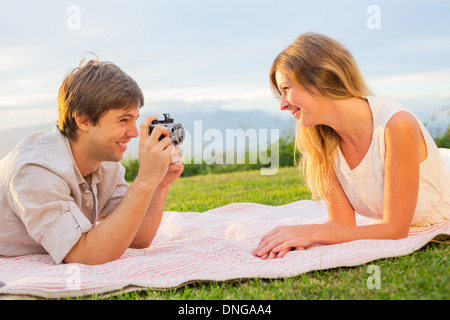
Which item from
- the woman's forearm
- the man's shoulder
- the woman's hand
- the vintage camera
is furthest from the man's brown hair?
the woman's forearm

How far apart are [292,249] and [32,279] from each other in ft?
4.60

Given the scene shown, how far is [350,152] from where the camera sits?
333cm

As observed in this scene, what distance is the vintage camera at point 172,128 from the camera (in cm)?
287

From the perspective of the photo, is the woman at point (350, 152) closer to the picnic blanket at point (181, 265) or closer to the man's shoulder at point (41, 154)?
the picnic blanket at point (181, 265)

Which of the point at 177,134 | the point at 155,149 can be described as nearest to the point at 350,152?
the point at 177,134

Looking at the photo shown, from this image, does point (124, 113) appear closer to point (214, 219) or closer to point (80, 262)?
point (80, 262)

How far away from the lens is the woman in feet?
9.43

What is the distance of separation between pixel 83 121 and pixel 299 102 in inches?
50.6

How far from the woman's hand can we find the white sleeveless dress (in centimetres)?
53

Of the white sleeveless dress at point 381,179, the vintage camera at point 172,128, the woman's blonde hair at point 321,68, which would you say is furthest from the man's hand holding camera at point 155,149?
the white sleeveless dress at point 381,179

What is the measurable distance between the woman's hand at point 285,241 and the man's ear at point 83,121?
1.23 metres

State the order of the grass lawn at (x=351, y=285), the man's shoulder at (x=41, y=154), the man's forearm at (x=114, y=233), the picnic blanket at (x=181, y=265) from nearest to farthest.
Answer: the grass lawn at (x=351, y=285)
the picnic blanket at (x=181, y=265)
the man's forearm at (x=114, y=233)
the man's shoulder at (x=41, y=154)

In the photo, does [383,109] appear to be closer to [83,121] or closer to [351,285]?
[351,285]

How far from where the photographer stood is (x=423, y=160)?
10.4 feet
